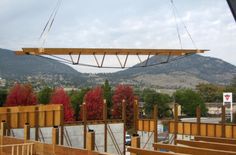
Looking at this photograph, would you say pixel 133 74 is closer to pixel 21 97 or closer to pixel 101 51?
pixel 21 97

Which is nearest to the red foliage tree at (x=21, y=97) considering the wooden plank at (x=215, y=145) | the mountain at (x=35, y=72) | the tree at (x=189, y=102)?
the tree at (x=189, y=102)

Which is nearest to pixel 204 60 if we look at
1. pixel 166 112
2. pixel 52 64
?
pixel 52 64

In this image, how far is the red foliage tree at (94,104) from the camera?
79500 mm

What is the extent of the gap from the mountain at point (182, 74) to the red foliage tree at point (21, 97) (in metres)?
80.8

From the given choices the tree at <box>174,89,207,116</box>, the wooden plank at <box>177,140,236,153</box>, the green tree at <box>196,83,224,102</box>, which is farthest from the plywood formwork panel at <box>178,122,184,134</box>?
the green tree at <box>196,83,224,102</box>

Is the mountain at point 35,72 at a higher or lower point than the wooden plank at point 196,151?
higher

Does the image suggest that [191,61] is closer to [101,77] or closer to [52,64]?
[101,77]

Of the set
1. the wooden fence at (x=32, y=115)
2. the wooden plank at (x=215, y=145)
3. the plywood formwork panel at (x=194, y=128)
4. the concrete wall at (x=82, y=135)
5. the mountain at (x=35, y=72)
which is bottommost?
the concrete wall at (x=82, y=135)

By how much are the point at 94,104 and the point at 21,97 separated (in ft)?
44.5

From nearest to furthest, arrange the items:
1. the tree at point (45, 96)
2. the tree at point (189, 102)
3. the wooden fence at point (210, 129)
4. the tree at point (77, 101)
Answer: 1. the wooden fence at point (210, 129)
2. the tree at point (77, 101)
3. the tree at point (189, 102)
4. the tree at point (45, 96)

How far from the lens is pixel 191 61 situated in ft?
604

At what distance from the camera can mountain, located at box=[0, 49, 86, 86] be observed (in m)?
158

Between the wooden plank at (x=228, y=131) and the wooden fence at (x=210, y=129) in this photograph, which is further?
the wooden plank at (x=228, y=131)

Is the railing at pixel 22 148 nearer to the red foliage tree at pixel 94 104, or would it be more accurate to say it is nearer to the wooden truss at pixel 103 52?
the wooden truss at pixel 103 52
